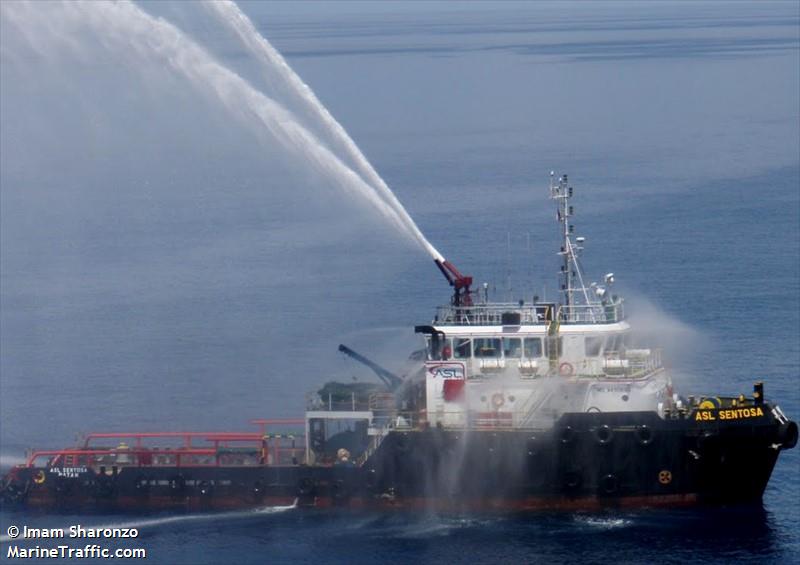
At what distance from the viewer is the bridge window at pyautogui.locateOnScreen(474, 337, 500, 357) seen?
42.1 m

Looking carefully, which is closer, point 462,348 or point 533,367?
point 533,367

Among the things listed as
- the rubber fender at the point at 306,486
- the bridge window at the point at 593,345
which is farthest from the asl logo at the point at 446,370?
the rubber fender at the point at 306,486

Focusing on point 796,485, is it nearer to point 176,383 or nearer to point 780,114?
point 176,383

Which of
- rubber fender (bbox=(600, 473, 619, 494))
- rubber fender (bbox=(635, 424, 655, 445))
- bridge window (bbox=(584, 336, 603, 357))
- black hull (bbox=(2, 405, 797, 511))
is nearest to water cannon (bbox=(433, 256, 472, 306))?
bridge window (bbox=(584, 336, 603, 357))

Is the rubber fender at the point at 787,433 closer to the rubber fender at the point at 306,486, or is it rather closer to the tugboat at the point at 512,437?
the tugboat at the point at 512,437

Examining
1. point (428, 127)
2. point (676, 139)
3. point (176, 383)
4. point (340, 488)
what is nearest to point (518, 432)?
point (340, 488)

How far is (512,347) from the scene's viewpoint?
4206 centimetres

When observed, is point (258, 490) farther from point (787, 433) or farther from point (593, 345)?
point (787, 433)

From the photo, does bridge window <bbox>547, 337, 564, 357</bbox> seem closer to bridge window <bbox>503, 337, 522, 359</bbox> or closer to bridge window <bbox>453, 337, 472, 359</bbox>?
bridge window <bbox>503, 337, 522, 359</bbox>

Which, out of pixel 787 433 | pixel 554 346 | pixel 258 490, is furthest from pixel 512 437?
pixel 258 490

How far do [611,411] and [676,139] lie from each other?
10092 cm

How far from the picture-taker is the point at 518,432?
135ft

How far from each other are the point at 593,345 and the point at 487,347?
301cm

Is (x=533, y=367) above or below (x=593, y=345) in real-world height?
below
